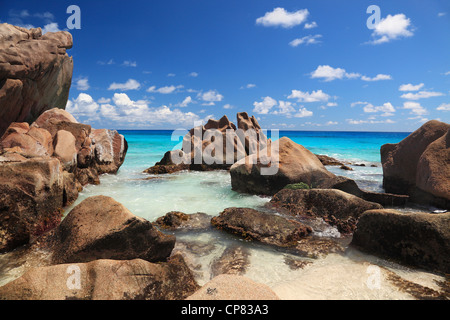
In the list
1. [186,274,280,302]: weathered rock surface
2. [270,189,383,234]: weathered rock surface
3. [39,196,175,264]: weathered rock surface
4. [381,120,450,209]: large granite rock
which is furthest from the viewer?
[381,120,450,209]: large granite rock

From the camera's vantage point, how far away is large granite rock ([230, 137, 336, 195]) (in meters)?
11.4

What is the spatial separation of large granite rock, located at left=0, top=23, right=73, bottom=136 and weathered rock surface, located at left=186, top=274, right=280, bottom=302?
14.4m

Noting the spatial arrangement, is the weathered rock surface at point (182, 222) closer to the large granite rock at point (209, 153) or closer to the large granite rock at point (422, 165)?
the large granite rock at point (422, 165)

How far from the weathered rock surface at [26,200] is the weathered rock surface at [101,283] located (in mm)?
3177

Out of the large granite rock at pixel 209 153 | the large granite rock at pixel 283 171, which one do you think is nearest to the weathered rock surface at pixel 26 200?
the large granite rock at pixel 283 171

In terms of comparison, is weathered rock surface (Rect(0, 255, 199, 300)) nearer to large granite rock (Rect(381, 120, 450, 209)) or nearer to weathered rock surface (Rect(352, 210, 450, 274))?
weathered rock surface (Rect(352, 210, 450, 274))

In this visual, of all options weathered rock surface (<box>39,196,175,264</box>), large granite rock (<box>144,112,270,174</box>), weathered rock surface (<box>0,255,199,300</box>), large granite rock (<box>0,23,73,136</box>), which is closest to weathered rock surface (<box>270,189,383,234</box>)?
weathered rock surface (<box>39,196,175,264</box>)

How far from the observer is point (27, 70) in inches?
523

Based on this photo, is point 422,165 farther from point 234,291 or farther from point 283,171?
point 234,291

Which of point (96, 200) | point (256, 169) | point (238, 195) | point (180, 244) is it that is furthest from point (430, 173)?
point (96, 200)

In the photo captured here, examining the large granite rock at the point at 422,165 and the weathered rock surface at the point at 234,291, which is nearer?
the weathered rock surface at the point at 234,291

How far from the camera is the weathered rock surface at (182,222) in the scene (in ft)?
25.3
